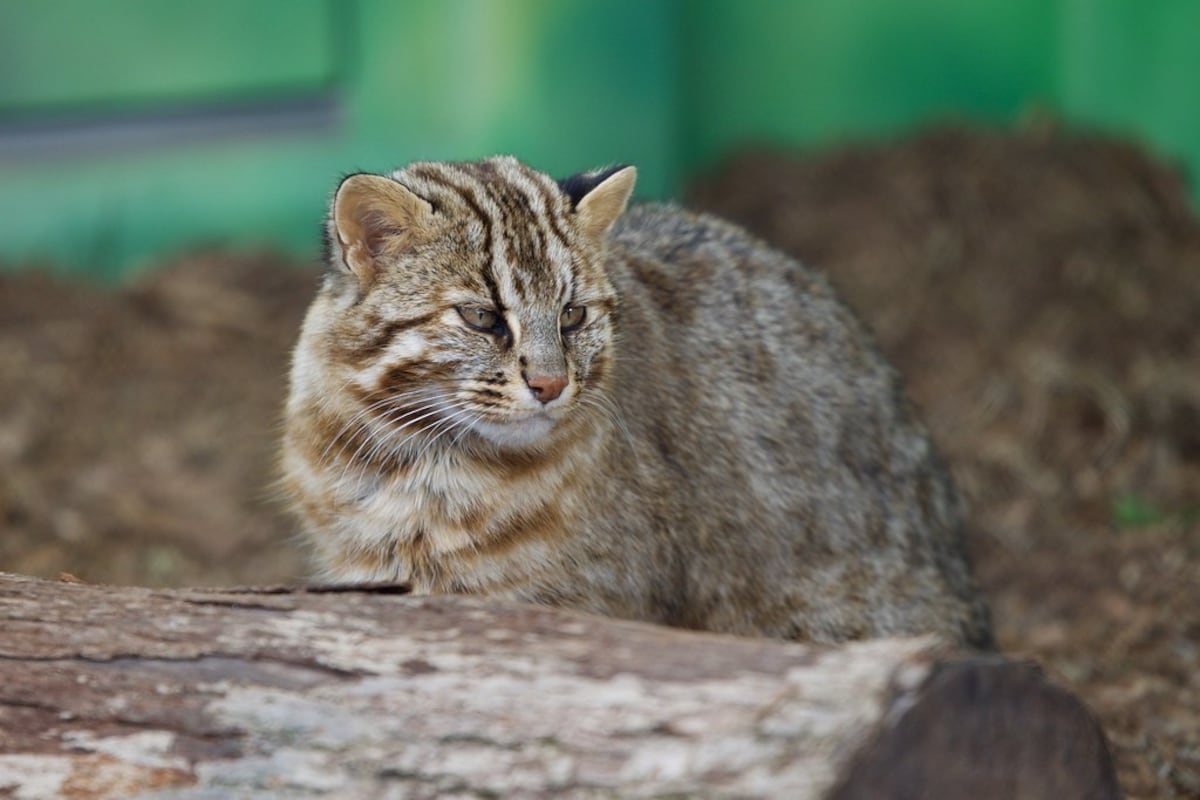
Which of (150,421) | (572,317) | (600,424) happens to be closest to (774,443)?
(600,424)

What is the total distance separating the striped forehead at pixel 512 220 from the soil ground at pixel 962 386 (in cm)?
277

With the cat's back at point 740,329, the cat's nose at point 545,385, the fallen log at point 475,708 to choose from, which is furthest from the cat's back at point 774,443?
the fallen log at point 475,708

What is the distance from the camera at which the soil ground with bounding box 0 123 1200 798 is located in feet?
22.8

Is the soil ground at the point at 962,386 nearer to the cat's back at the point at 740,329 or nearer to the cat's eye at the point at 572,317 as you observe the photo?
the cat's back at the point at 740,329

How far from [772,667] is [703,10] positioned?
8.13 metres

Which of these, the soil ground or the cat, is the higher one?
the cat

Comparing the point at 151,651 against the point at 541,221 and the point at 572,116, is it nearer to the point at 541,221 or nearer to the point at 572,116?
the point at 541,221

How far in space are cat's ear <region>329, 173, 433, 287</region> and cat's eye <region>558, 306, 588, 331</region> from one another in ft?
1.50

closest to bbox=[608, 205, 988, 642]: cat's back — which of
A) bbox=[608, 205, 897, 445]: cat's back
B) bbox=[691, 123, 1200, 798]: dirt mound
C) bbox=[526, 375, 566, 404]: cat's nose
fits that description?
bbox=[608, 205, 897, 445]: cat's back

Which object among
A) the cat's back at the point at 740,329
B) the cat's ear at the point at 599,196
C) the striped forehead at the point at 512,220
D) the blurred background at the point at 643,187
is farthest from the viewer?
the blurred background at the point at 643,187

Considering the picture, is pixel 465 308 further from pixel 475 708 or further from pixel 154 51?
pixel 154 51

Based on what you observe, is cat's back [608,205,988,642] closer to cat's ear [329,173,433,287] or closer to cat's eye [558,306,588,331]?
cat's eye [558,306,588,331]

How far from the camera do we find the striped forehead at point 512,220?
4.27m

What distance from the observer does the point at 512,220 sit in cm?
436
